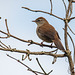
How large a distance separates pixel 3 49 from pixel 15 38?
0.36 meters

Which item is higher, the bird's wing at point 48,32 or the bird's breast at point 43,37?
the bird's wing at point 48,32

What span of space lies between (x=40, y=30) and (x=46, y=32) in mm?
369

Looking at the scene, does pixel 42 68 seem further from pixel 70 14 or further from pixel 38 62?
pixel 70 14

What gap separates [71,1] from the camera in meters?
3.25

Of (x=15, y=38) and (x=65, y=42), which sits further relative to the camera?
(x=15, y=38)

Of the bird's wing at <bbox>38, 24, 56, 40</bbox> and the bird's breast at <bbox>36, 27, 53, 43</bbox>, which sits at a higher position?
the bird's wing at <bbox>38, 24, 56, 40</bbox>

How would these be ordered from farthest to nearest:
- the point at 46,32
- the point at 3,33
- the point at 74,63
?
the point at 46,32
the point at 3,33
the point at 74,63

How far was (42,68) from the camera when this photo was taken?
294 centimetres

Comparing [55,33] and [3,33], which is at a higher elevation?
[3,33]

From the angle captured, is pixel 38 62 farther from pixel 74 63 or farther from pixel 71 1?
pixel 71 1

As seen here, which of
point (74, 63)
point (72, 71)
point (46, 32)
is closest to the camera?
point (72, 71)

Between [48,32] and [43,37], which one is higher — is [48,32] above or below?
above

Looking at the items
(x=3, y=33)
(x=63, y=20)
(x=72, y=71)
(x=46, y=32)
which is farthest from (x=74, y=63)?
(x=46, y=32)

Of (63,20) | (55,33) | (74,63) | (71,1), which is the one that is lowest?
(55,33)
